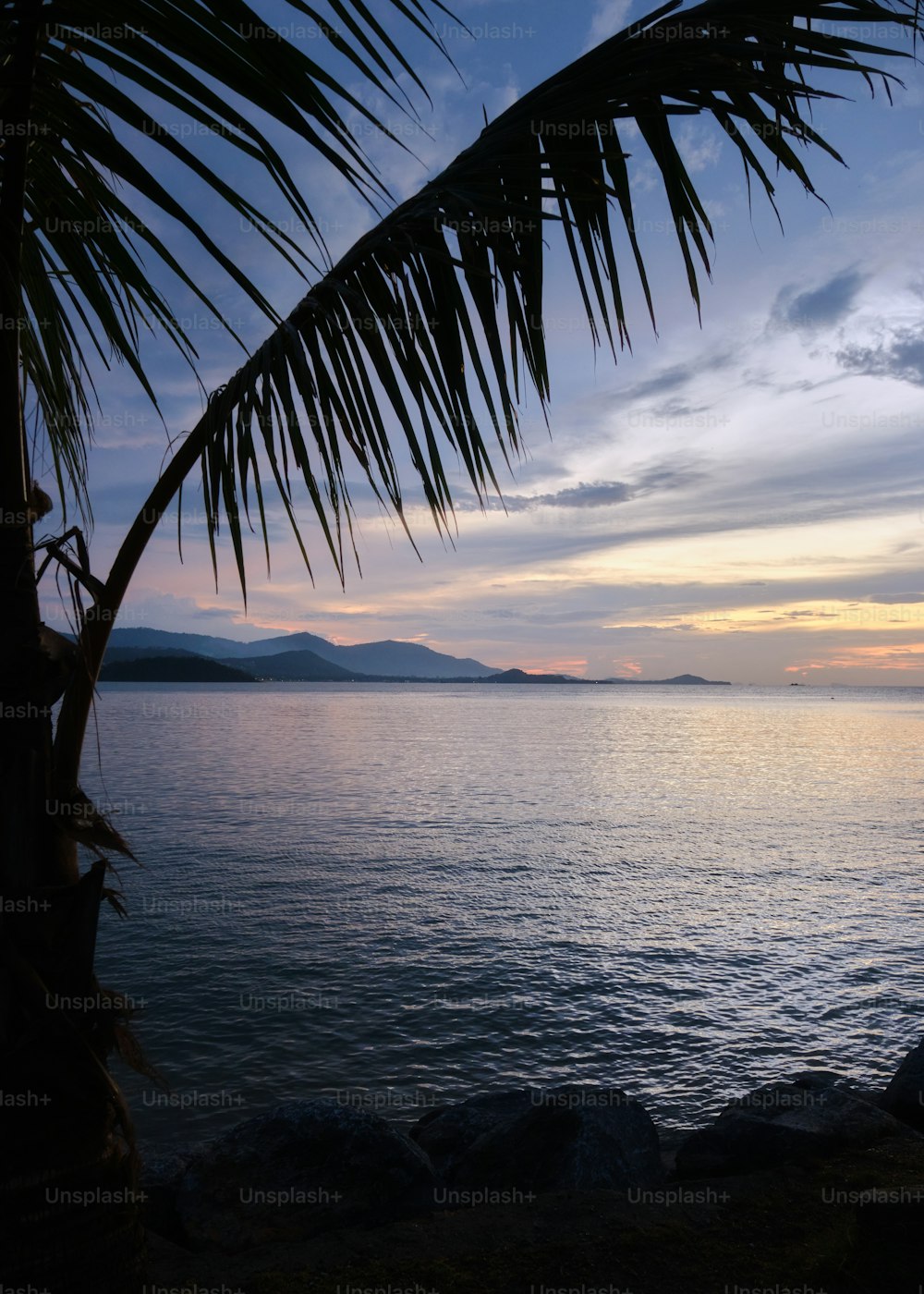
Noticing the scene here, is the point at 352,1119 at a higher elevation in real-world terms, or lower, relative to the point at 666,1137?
higher

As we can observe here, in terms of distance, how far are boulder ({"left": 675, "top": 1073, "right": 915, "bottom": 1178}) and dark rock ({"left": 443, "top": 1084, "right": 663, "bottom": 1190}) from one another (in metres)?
0.60

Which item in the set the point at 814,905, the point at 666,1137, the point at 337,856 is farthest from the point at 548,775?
the point at 666,1137

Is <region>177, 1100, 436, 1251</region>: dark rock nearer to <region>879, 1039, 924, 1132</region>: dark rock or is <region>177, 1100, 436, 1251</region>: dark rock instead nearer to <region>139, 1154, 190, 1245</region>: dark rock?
<region>139, 1154, 190, 1245</region>: dark rock

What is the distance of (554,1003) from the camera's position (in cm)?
1625

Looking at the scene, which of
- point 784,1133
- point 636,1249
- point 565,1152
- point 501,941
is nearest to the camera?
point 636,1249

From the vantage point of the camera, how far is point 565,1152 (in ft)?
30.2

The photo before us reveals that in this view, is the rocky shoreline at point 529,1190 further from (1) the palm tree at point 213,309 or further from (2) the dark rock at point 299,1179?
(1) the palm tree at point 213,309

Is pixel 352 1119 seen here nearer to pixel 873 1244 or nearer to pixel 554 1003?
pixel 873 1244

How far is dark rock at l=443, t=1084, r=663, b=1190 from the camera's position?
9.02 metres

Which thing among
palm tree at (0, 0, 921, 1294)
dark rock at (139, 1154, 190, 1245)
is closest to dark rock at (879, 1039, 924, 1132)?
dark rock at (139, 1154, 190, 1245)

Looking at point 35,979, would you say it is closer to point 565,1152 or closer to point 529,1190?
point 529,1190

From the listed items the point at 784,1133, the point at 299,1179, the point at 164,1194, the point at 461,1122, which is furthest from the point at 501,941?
the point at 164,1194

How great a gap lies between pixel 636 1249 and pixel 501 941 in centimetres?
1309

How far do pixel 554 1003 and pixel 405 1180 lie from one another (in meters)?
7.92
